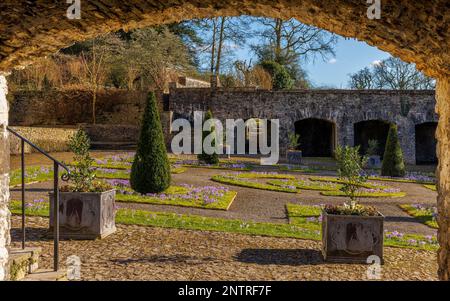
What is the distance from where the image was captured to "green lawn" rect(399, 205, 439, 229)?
341 inches

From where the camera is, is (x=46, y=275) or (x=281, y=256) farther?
(x=281, y=256)

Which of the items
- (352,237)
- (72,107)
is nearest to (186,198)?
(352,237)

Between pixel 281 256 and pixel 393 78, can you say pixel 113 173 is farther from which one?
pixel 393 78

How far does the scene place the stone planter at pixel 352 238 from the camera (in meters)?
5.80

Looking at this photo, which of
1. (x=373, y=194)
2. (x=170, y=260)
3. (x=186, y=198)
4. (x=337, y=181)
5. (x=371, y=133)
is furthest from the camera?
(x=371, y=133)

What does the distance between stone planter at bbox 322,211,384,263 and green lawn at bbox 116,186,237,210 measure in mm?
3625

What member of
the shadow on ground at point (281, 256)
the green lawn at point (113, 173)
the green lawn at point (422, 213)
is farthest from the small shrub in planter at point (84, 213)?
the green lawn at point (422, 213)

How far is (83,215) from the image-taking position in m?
6.45

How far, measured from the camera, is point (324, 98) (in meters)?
22.4

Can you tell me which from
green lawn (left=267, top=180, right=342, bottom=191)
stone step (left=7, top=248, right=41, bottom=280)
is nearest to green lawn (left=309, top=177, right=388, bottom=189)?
green lawn (left=267, top=180, right=342, bottom=191)

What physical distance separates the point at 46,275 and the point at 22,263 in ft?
0.89

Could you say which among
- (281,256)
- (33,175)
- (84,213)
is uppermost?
(33,175)

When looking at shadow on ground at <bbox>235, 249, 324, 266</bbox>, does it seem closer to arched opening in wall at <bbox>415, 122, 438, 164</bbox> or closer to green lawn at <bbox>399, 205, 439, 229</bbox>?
green lawn at <bbox>399, 205, 439, 229</bbox>

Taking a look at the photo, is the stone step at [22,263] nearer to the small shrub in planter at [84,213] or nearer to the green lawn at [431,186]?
the small shrub in planter at [84,213]
